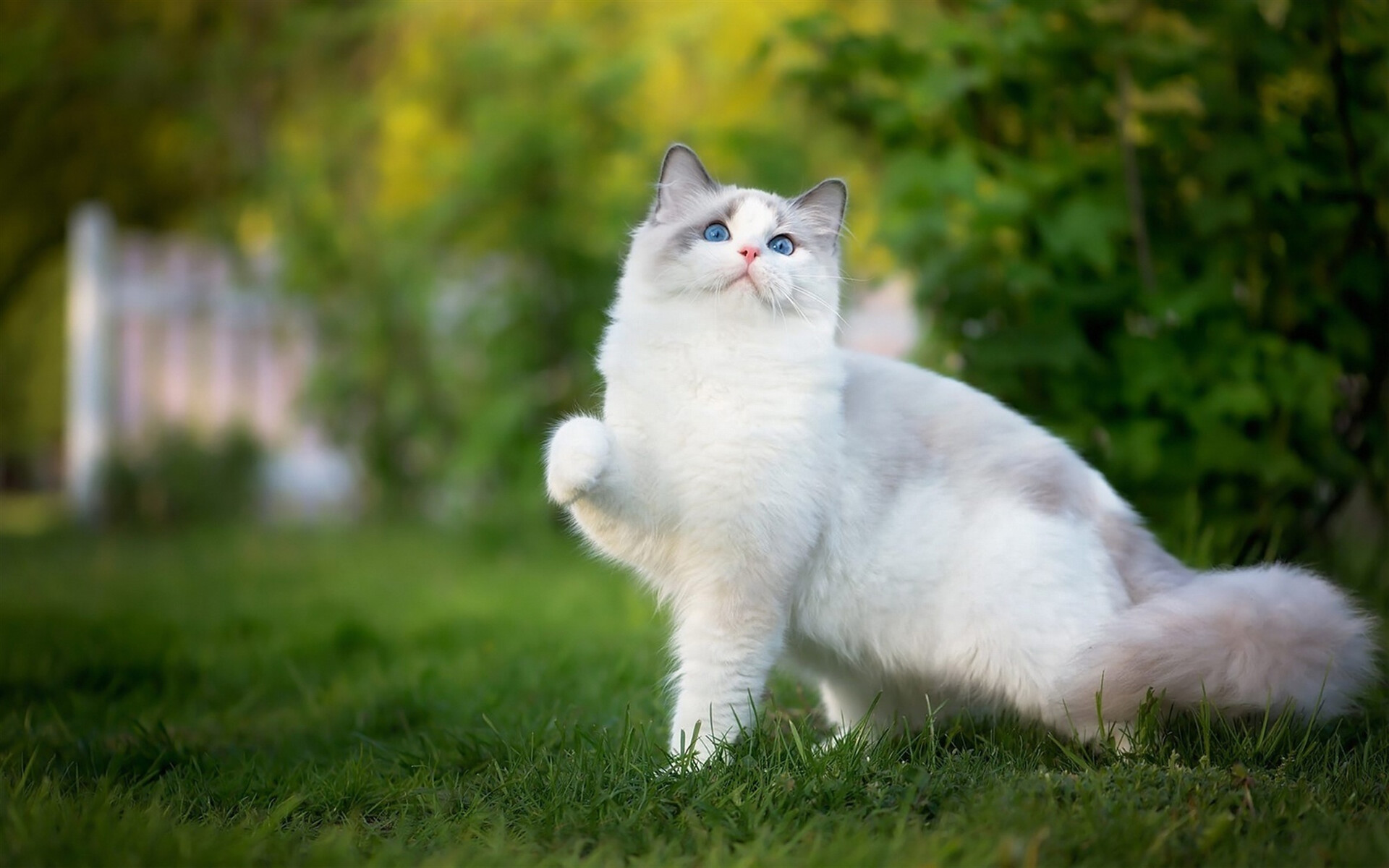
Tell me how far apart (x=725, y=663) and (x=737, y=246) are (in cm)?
88

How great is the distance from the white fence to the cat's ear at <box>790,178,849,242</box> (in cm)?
580

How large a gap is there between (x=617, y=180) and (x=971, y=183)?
2.82 metres

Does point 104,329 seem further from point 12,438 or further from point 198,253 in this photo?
point 12,438

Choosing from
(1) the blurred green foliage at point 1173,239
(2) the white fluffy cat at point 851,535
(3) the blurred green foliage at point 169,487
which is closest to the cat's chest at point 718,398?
(2) the white fluffy cat at point 851,535

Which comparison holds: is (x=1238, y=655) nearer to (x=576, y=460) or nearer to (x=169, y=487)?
(x=576, y=460)

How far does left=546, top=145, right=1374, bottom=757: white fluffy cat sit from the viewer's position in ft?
7.32

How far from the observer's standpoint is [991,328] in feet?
12.8

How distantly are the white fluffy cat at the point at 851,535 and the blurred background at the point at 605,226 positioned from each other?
1118 millimetres

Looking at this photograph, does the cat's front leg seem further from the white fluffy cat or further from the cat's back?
the cat's back

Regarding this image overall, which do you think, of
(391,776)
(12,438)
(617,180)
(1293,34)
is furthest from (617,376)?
(12,438)

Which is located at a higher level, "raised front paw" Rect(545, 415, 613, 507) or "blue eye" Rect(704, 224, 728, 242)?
"blue eye" Rect(704, 224, 728, 242)

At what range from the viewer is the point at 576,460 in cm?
216

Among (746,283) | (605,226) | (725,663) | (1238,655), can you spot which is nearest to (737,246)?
(746,283)

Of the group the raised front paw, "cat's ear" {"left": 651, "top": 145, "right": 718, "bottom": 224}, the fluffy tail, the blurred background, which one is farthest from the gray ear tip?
the fluffy tail
